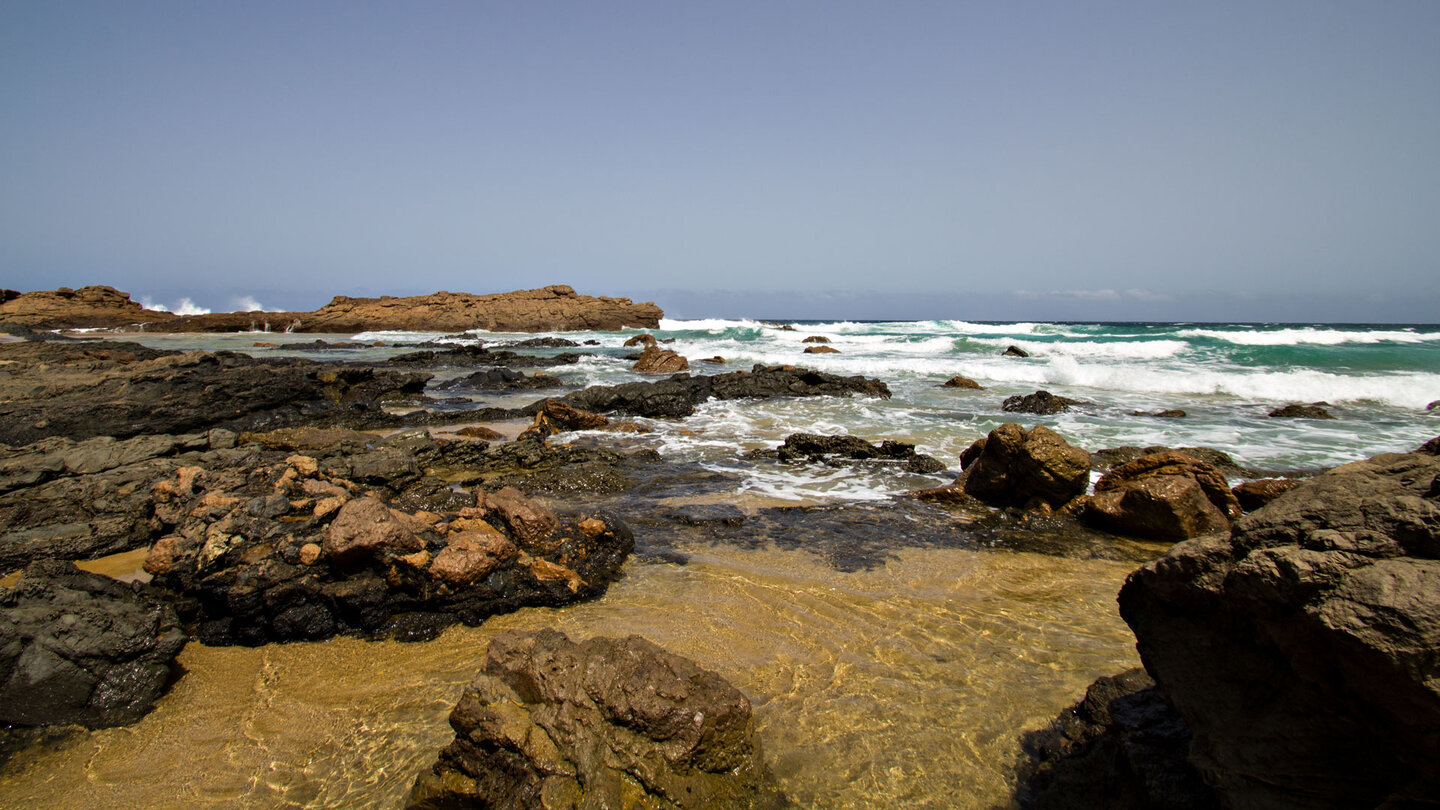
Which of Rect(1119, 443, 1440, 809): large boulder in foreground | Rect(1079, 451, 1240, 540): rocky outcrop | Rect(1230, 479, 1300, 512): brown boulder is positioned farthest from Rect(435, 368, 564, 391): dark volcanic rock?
Rect(1119, 443, 1440, 809): large boulder in foreground

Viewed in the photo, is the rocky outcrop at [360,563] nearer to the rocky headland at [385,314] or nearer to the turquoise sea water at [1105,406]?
the turquoise sea water at [1105,406]

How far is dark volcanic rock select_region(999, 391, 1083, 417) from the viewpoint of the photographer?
12.1 meters

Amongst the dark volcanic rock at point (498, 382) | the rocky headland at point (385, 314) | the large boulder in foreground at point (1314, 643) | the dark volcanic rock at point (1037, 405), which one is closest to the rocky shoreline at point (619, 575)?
the large boulder in foreground at point (1314, 643)

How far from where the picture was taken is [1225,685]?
181cm

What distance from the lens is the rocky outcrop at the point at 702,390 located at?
12.2m

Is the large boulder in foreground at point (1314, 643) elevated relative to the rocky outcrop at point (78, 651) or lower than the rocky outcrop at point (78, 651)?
elevated

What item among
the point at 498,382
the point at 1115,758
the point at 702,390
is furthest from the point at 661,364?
the point at 1115,758

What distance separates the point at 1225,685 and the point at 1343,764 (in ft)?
0.99

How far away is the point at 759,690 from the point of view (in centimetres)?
300

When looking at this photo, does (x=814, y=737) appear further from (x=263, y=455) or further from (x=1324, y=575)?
(x=263, y=455)

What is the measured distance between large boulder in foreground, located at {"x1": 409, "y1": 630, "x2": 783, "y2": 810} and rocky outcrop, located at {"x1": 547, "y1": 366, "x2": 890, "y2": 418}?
9.42 metres

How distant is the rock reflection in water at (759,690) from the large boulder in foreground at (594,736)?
24 cm

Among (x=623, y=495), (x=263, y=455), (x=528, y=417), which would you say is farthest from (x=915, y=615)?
(x=528, y=417)

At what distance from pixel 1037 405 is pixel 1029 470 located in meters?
6.98
